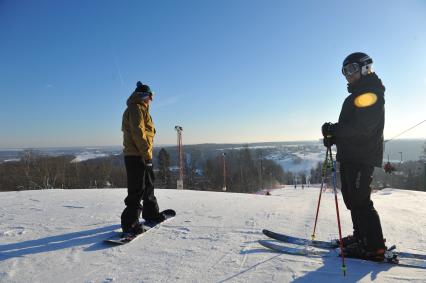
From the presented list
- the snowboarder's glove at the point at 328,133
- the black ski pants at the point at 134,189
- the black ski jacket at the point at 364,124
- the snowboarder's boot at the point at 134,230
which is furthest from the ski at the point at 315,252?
the black ski pants at the point at 134,189

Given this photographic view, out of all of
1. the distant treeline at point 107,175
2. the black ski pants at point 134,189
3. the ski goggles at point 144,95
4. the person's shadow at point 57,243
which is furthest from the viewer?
the distant treeline at point 107,175

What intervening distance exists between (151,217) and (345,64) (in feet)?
10.8

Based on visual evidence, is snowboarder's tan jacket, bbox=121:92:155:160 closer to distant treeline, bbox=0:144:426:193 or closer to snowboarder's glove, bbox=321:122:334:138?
snowboarder's glove, bbox=321:122:334:138

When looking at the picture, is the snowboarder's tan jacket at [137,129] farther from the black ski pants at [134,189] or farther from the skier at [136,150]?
the black ski pants at [134,189]

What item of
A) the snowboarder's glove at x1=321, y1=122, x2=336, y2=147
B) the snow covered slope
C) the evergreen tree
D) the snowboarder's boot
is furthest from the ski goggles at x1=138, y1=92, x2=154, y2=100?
the evergreen tree

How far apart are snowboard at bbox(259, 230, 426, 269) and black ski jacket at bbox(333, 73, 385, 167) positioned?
3.05 feet

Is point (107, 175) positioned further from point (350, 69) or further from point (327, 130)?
point (350, 69)

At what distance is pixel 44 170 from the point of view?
4419 centimetres

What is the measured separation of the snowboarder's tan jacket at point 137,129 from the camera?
14.3ft

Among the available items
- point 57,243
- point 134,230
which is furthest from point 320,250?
point 57,243

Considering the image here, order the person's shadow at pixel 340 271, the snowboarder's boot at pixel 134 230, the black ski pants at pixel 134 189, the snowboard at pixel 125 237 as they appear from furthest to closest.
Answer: the black ski pants at pixel 134 189
the snowboarder's boot at pixel 134 230
the snowboard at pixel 125 237
the person's shadow at pixel 340 271

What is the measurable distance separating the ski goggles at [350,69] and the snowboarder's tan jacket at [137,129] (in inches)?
98.7

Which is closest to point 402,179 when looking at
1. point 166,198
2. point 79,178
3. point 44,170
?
point 79,178

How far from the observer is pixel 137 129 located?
14.3 ft
